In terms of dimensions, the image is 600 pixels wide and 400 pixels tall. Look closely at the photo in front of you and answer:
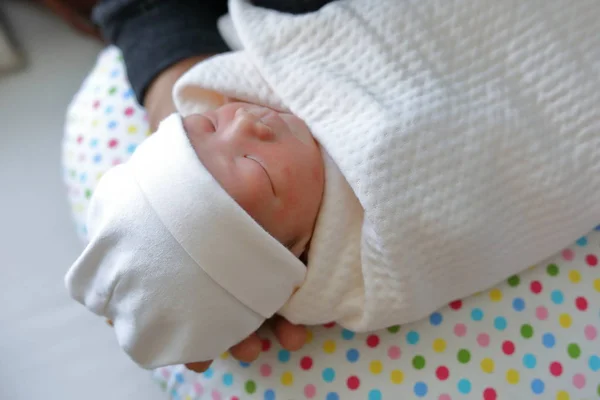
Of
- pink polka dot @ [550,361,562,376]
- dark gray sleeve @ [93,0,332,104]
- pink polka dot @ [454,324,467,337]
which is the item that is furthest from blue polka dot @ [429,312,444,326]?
dark gray sleeve @ [93,0,332,104]

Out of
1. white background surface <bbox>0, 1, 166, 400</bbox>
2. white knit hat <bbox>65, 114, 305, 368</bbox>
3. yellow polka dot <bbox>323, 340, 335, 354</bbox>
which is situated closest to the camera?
white knit hat <bbox>65, 114, 305, 368</bbox>

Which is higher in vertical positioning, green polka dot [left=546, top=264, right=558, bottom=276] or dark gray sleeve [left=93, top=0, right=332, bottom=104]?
dark gray sleeve [left=93, top=0, right=332, bottom=104]

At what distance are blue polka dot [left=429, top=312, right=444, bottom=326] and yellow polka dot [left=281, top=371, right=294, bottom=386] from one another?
0.57 feet

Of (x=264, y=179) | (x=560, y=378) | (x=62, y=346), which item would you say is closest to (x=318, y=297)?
(x=264, y=179)

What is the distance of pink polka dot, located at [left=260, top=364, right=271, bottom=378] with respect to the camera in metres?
0.65

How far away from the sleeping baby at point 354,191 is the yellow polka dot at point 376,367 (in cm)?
5

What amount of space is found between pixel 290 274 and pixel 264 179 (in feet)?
0.35

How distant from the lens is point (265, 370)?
65cm

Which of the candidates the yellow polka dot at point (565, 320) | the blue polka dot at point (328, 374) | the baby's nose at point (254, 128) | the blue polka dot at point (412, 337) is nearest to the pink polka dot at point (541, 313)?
the yellow polka dot at point (565, 320)

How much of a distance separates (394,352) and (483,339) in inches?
3.9

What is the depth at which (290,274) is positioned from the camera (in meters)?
0.58

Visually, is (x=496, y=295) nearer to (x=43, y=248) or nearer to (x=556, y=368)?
(x=556, y=368)

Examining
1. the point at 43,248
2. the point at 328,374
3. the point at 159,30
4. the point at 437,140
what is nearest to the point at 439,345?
the point at 328,374

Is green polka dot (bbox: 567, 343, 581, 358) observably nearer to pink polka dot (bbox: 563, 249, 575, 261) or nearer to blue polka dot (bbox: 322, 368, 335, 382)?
pink polka dot (bbox: 563, 249, 575, 261)
